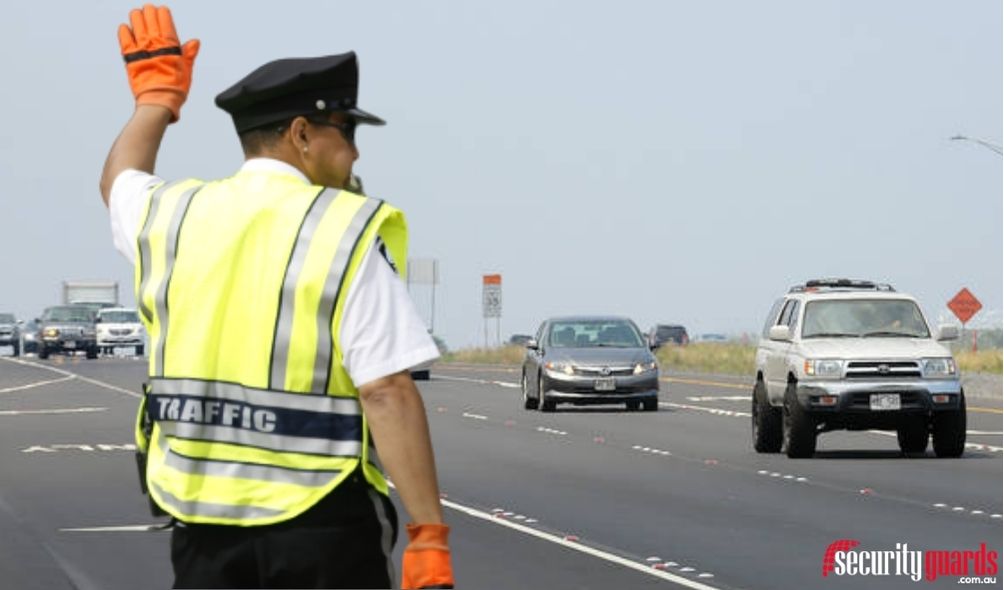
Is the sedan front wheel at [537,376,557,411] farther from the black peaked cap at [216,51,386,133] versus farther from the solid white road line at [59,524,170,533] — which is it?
the black peaked cap at [216,51,386,133]

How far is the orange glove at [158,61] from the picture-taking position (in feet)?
19.7

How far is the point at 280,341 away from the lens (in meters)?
5.38

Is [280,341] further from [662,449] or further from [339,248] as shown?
[662,449]

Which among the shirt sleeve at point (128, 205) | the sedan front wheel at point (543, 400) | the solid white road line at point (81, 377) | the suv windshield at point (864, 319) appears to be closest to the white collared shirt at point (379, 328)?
the shirt sleeve at point (128, 205)

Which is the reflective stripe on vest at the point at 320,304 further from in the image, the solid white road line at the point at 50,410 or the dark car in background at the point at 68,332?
the dark car in background at the point at 68,332

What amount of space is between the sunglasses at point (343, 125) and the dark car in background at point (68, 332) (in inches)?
3307

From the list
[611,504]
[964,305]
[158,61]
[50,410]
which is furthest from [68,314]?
[158,61]

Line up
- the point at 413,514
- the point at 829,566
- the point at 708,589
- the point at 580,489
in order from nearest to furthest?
the point at 413,514, the point at 708,589, the point at 829,566, the point at 580,489

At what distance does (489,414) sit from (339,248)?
111 feet

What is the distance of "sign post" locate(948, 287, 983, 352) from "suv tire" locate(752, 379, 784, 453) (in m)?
36.7

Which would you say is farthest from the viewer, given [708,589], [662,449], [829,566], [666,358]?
[666,358]

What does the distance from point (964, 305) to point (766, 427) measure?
37.5m

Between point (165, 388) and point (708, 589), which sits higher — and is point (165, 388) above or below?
above

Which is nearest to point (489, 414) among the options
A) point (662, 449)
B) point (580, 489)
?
point (662, 449)
